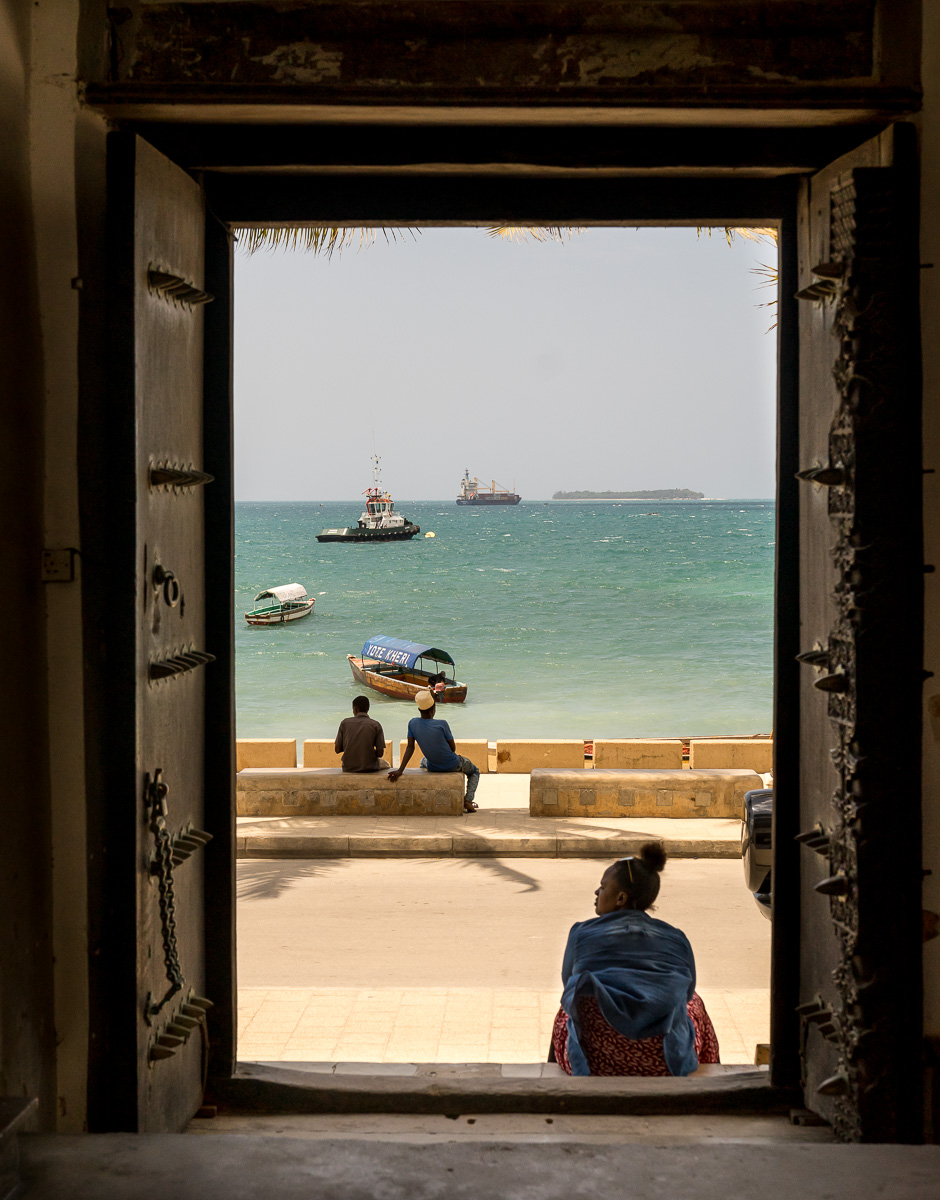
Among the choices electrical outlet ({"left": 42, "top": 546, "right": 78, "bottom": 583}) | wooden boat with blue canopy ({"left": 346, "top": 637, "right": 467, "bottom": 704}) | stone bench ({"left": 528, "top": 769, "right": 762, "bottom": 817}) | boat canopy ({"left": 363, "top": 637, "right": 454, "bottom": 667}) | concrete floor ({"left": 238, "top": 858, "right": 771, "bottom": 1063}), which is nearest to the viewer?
electrical outlet ({"left": 42, "top": 546, "right": 78, "bottom": 583})

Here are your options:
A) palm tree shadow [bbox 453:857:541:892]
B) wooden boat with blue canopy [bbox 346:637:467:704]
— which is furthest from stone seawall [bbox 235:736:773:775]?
wooden boat with blue canopy [bbox 346:637:467:704]

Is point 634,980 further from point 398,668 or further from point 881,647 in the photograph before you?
point 398,668

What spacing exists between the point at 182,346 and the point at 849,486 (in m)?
1.98

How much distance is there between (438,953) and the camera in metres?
7.47

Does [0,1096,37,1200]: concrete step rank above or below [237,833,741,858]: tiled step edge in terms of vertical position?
above

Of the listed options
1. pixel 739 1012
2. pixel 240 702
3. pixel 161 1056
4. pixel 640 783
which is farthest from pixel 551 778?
pixel 240 702

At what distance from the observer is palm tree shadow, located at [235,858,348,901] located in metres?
8.98

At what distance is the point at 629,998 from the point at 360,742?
741cm

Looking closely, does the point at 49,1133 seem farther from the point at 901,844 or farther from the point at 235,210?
the point at 235,210

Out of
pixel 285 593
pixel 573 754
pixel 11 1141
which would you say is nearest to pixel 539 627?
pixel 285 593

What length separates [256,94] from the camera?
2.96 meters

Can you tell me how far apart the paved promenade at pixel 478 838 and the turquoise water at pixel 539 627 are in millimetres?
21296

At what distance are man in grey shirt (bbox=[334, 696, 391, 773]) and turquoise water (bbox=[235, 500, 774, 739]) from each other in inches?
843

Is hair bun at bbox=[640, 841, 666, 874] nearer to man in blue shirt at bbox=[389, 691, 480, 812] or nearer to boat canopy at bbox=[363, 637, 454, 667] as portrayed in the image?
man in blue shirt at bbox=[389, 691, 480, 812]
